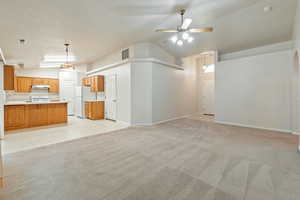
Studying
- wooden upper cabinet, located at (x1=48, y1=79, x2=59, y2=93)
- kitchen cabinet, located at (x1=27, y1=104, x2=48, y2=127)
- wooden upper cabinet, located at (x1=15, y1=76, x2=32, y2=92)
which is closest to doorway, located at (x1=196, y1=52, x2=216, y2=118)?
kitchen cabinet, located at (x1=27, y1=104, x2=48, y2=127)

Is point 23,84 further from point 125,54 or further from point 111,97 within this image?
point 125,54

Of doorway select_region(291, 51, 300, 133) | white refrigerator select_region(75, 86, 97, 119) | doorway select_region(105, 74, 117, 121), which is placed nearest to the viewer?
doorway select_region(291, 51, 300, 133)

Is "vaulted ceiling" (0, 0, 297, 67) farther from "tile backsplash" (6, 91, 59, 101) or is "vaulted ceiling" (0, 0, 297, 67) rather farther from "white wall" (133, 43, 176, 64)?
"tile backsplash" (6, 91, 59, 101)

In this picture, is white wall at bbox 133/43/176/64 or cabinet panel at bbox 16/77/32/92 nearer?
white wall at bbox 133/43/176/64

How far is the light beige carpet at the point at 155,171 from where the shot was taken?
5.40 ft

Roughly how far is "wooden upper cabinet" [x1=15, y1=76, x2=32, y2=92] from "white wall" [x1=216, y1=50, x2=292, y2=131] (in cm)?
1030

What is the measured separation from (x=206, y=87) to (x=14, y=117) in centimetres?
900

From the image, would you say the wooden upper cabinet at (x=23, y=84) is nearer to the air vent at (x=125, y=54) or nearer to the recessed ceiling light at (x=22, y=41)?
the recessed ceiling light at (x=22, y=41)

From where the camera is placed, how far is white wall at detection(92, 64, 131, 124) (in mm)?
5480

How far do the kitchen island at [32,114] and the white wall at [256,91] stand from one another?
670 centimetres

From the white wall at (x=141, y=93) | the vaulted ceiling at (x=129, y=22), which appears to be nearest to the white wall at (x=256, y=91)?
the vaulted ceiling at (x=129, y=22)

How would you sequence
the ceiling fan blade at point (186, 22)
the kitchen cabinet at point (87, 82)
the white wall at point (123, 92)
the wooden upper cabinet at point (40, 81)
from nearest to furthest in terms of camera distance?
the ceiling fan blade at point (186, 22), the white wall at point (123, 92), the kitchen cabinet at point (87, 82), the wooden upper cabinet at point (40, 81)

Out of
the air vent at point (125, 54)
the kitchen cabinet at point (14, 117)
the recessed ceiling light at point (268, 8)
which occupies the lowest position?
the kitchen cabinet at point (14, 117)

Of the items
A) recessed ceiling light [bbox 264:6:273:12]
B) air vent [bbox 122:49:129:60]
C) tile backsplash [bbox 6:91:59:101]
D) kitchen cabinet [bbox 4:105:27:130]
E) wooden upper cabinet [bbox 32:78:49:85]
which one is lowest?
kitchen cabinet [bbox 4:105:27:130]
